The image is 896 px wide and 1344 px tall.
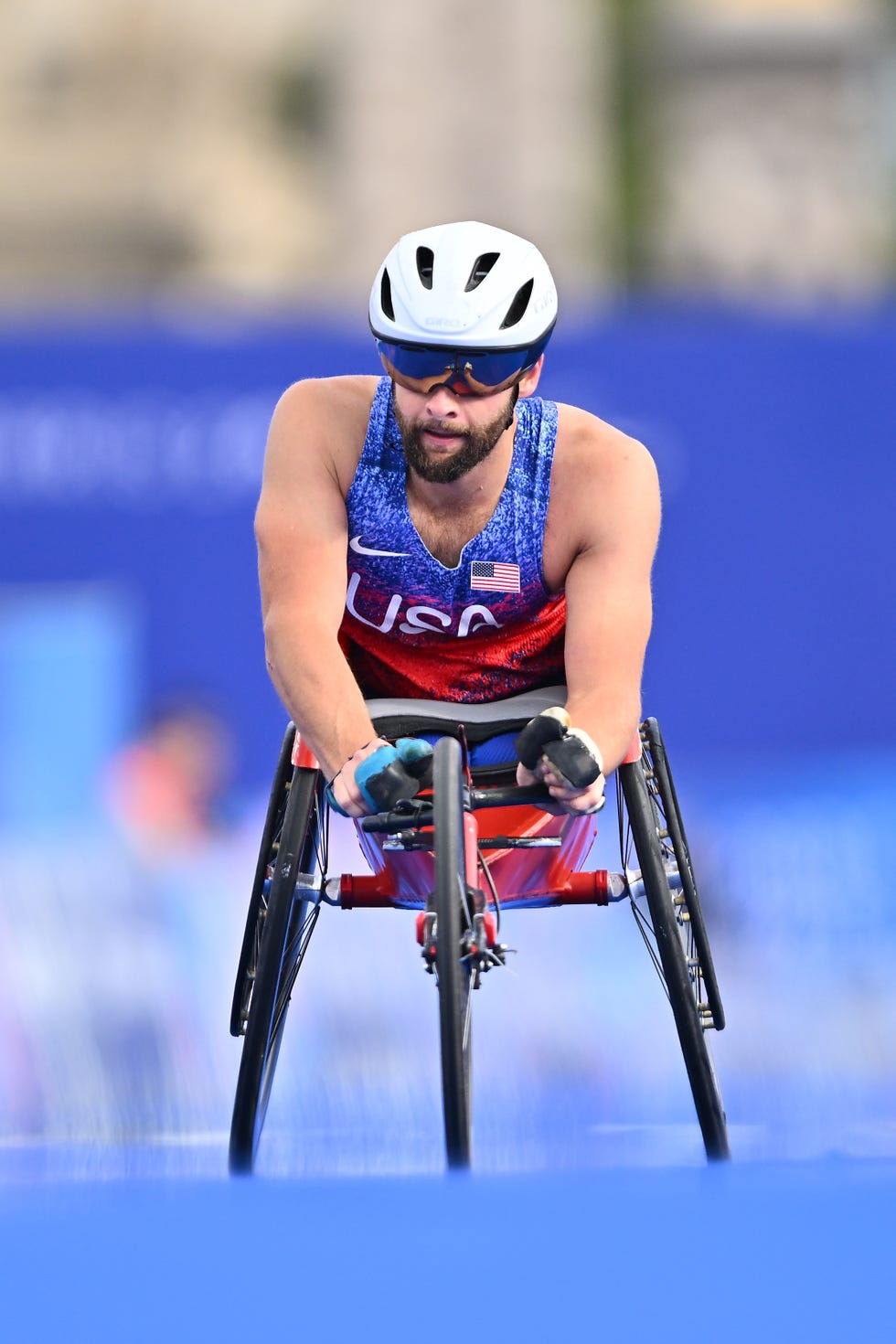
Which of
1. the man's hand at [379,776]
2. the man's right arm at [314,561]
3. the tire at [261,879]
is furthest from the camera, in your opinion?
the tire at [261,879]

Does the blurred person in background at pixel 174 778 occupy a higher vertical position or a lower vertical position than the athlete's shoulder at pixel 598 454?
lower

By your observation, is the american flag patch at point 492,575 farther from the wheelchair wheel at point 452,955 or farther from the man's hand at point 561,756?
the wheelchair wheel at point 452,955

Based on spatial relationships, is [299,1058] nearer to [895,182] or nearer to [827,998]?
[827,998]

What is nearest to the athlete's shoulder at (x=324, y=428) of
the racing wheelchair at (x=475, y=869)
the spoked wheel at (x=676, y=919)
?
the racing wheelchair at (x=475, y=869)

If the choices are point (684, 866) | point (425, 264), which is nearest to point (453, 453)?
point (425, 264)

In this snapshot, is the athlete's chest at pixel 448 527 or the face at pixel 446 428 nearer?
the face at pixel 446 428

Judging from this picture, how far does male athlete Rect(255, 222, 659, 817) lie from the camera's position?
4402mm

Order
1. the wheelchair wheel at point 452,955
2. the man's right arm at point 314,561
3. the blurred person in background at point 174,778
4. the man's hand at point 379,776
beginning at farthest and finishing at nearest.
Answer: the blurred person in background at point 174,778
the man's right arm at point 314,561
the man's hand at point 379,776
the wheelchair wheel at point 452,955

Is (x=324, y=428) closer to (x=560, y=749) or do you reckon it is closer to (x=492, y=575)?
(x=492, y=575)

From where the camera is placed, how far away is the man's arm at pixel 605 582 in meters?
4.39

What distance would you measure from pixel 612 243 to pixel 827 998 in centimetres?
1416

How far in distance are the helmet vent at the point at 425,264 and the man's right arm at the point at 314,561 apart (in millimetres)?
362

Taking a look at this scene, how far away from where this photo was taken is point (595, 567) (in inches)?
180

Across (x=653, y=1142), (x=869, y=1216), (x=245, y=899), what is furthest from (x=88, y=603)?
(x=869, y=1216)
